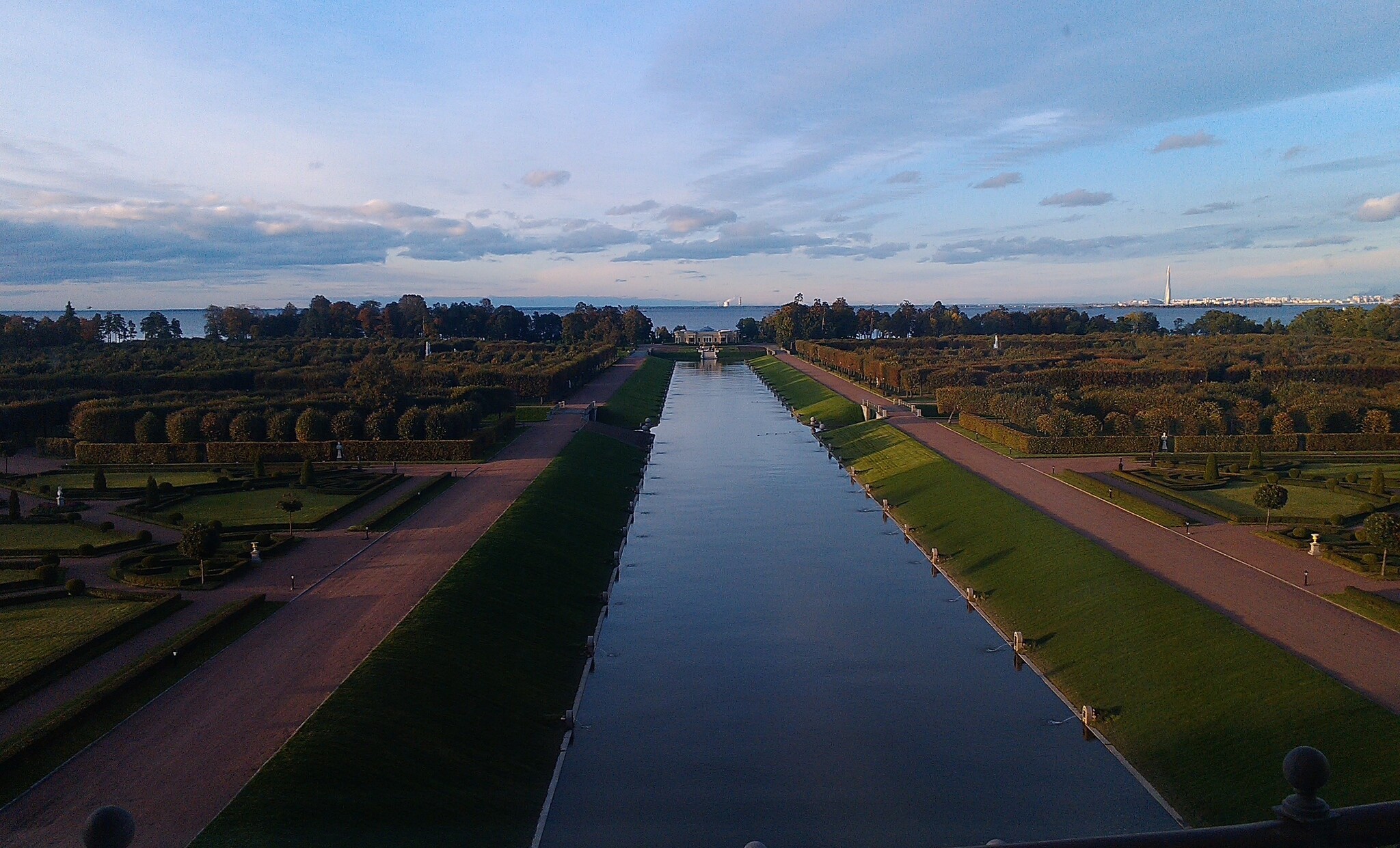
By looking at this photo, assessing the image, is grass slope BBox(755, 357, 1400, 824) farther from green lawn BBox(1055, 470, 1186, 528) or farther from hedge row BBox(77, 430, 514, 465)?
hedge row BBox(77, 430, 514, 465)

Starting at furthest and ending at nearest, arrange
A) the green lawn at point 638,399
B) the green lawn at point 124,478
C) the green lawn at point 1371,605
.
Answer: the green lawn at point 638,399, the green lawn at point 124,478, the green lawn at point 1371,605

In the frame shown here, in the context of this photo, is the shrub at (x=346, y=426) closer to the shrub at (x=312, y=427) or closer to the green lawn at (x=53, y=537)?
the shrub at (x=312, y=427)

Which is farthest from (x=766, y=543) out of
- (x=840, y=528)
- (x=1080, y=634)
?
(x=1080, y=634)

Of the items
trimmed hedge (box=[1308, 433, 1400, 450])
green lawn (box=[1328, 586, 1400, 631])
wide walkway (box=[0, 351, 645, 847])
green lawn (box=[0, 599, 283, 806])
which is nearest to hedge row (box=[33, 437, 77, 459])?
wide walkway (box=[0, 351, 645, 847])

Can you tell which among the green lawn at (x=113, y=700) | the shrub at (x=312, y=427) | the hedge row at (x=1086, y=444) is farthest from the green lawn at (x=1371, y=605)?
the shrub at (x=312, y=427)

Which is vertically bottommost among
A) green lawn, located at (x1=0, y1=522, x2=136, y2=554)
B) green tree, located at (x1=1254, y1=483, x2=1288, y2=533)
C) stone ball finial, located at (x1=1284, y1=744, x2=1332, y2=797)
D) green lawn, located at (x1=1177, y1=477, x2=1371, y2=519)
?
green lawn, located at (x1=1177, y1=477, x2=1371, y2=519)
